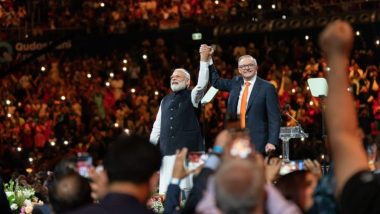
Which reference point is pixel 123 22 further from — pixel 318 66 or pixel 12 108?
pixel 318 66

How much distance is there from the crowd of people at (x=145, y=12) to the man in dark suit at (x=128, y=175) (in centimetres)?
2192

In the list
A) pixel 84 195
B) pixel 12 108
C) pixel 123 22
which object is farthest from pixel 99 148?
pixel 84 195

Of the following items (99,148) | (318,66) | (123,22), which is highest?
(123,22)

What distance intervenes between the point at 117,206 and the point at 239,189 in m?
0.83

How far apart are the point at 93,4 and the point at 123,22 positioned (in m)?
1.83

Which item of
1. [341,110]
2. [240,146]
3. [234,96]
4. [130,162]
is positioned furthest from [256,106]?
[341,110]

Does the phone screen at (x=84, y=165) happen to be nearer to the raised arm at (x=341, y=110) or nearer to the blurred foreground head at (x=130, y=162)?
the blurred foreground head at (x=130, y=162)

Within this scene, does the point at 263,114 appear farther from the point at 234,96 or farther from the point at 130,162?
Answer: the point at 130,162

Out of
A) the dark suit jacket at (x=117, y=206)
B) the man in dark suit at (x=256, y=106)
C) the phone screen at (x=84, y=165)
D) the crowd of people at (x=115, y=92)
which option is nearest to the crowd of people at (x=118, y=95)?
the crowd of people at (x=115, y=92)

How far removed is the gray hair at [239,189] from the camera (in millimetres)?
4227

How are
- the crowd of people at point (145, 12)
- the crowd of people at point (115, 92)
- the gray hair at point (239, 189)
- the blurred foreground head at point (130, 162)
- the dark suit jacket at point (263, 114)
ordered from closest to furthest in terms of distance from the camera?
the gray hair at point (239, 189) → the blurred foreground head at point (130, 162) → the dark suit jacket at point (263, 114) → the crowd of people at point (115, 92) → the crowd of people at point (145, 12)

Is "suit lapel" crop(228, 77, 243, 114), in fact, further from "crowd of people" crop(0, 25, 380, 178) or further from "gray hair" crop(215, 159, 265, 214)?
"crowd of people" crop(0, 25, 380, 178)

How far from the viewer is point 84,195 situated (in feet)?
17.8

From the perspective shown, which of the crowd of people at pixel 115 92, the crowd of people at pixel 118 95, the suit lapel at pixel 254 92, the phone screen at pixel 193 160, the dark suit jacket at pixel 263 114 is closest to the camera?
the phone screen at pixel 193 160
